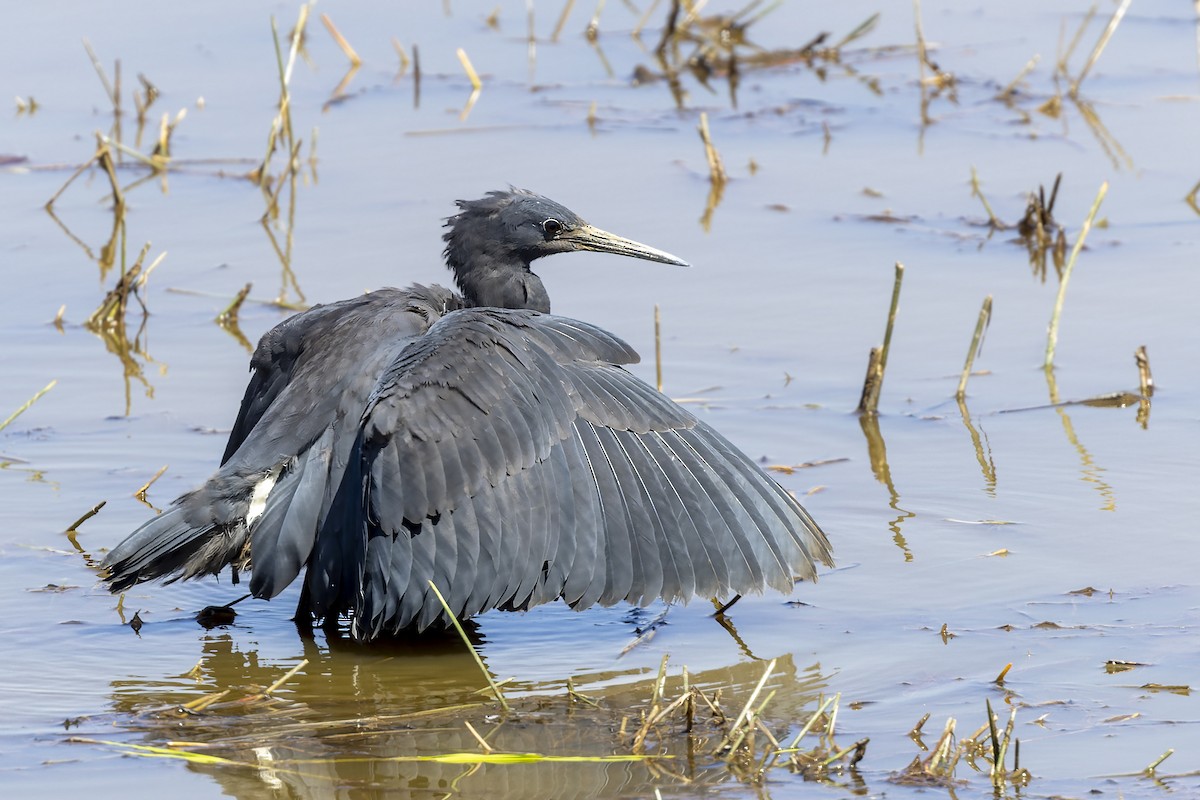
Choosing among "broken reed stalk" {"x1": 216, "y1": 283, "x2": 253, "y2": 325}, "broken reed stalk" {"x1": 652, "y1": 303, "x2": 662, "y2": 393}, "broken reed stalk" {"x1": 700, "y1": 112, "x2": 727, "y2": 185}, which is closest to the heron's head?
"broken reed stalk" {"x1": 652, "y1": 303, "x2": 662, "y2": 393}

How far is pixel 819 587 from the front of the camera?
5.29 metres

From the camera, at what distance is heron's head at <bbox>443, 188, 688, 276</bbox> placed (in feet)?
20.0

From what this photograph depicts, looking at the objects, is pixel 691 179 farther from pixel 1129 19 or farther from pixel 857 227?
pixel 1129 19

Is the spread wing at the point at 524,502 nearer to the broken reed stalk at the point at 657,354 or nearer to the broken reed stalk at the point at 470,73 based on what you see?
the broken reed stalk at the point at 657,354

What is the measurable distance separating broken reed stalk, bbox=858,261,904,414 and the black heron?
5.27 feet

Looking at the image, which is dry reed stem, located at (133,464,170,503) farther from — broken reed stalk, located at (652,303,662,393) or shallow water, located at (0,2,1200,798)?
broken reed stalk, located at (652,303,662,393)

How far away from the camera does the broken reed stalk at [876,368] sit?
650 cm

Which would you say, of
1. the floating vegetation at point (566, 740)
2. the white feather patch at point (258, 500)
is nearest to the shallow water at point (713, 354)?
the floating vegetation at point (566, 740)

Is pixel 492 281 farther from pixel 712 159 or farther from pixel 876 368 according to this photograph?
pixel 712 159

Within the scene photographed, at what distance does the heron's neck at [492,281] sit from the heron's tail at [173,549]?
1535 mm

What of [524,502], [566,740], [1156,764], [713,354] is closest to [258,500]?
[524,502]

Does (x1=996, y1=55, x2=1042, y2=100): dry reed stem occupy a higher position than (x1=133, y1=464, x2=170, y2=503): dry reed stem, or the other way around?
(x1=996, y1=55, x2=1042, y2=100): dry reed stem

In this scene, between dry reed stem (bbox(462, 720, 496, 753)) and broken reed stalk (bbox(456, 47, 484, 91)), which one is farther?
broken reed stalk (bbox(456, 47, 484, 91))

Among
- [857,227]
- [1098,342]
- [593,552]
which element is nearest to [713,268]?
[857,227]
